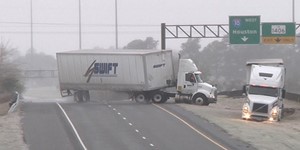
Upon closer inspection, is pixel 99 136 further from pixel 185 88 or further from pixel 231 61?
pixel 231 61

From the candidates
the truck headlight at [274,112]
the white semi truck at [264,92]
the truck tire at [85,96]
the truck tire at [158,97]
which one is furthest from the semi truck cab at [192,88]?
the truck headlight at [274,112]

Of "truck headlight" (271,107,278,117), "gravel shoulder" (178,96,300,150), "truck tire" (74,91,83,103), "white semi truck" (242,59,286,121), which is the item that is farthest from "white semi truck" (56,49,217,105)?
"truck headlight" (271,107,278,117)

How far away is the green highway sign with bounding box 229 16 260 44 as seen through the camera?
183ft

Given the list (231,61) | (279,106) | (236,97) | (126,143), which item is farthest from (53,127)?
(231,61)

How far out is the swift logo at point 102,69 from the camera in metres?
46.9

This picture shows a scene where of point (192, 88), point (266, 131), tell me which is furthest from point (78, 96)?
point (266, 131)

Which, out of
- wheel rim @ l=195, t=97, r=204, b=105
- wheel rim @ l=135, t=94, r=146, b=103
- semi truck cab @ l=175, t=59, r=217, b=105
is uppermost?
semi truck cab @ l=175, t=59, r=217, b=105

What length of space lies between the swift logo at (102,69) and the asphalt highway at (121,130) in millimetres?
6064

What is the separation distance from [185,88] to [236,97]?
1430 cm

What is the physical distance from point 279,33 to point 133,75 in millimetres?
17110

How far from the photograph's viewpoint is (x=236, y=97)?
60.7 metres

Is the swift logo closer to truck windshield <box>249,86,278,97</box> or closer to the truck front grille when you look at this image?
truck windshield <box>249,86,278,97</box>

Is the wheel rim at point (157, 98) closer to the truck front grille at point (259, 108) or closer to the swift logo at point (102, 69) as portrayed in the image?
the swift logo at point (102, 69)

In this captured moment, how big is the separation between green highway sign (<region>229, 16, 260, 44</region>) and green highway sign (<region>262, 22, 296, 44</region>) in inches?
40.9
